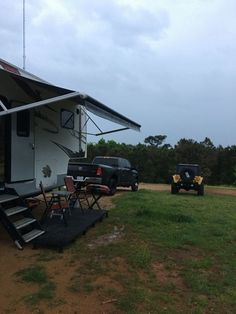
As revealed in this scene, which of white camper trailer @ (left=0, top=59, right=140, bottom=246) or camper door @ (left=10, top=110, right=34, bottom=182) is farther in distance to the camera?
camper door @ (left=10, top=110, right=34, bottom=182)

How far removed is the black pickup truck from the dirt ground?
8068 mm

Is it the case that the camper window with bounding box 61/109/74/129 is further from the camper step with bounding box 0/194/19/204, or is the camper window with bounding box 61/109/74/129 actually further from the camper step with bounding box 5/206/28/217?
the camper step with bounding box 5/206/28/217

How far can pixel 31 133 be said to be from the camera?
9562mm

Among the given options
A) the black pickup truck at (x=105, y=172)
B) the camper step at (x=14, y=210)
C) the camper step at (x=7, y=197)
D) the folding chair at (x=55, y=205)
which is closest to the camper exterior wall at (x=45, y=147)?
the camper step at (x=7, y=197)

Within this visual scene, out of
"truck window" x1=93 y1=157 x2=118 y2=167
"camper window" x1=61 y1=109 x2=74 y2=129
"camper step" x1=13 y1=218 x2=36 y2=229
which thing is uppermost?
"camper window" x1=61 y1=109 x2=74 y2=129

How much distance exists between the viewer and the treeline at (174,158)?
37.9 metres

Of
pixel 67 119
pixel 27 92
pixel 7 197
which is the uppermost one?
pixel 27 92

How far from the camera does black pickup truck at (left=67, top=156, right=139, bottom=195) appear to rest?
16016 mm

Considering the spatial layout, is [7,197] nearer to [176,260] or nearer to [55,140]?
[55,140]

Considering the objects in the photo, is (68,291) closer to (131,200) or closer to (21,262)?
(21,262)

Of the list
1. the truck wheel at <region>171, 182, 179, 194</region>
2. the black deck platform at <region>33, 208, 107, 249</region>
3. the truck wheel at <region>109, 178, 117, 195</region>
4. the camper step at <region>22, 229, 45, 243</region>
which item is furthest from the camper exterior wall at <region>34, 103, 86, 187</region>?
the truck wheel at <region>171, 182, 179, 194</region>

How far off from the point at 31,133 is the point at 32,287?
14.7 ft

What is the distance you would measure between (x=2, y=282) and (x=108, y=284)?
51.7 inches

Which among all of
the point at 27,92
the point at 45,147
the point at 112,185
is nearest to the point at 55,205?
the point at 45,147
